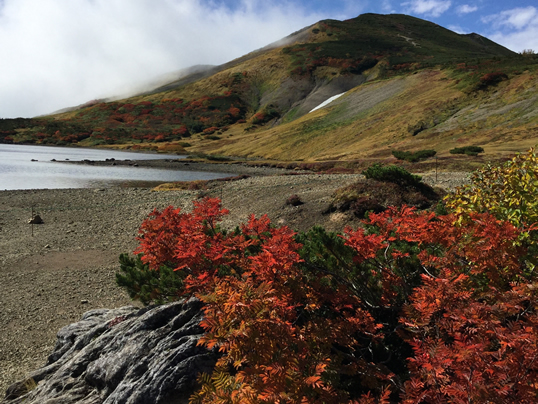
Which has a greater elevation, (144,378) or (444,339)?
(444,339)

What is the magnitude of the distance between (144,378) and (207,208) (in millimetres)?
2686

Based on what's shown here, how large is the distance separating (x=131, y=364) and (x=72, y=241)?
49.3 feet

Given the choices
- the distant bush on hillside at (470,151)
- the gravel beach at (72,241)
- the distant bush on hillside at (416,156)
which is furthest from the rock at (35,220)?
the distant bush on hillside at (470,151)

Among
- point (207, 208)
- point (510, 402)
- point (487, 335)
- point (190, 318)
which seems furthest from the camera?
point (207, 208)

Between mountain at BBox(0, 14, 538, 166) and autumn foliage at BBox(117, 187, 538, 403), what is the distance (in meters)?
32.9

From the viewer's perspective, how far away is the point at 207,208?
6148 mm

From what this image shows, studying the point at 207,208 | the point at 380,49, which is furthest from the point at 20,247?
the point at 380,49

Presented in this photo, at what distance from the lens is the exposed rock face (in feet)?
16.3

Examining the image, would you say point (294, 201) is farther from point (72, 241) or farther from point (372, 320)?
point (372, 320)

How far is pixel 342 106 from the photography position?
8688 cm

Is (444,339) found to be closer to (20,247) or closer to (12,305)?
(12,305)

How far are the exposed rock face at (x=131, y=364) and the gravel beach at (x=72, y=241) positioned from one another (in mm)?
2159

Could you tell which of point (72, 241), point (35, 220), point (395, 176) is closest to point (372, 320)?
point (395, 176)

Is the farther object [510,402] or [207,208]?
[207,208]
